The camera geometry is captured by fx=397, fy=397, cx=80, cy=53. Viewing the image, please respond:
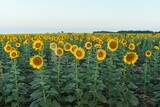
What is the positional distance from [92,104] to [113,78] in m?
1.08

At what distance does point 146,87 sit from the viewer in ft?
31.5

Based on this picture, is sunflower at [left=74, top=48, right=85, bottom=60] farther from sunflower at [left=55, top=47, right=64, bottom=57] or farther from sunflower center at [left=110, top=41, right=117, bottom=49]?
sunflower center at [left=110, top=41, right=117, bottom=49]

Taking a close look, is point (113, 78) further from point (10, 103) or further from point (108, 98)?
point (10, 103)

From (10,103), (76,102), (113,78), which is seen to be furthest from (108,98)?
(10,103)

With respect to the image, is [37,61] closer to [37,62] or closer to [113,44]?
[37,62]

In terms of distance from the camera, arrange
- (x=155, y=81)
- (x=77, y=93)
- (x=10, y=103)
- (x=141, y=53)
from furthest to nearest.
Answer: (x=141, y=53) → (x=155, y=81) → (x=10, y=103) → (x=77, y=93)

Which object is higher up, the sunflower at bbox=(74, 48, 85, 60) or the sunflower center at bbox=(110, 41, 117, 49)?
the sunflower center at bbox=(110, 41, 117, 49)

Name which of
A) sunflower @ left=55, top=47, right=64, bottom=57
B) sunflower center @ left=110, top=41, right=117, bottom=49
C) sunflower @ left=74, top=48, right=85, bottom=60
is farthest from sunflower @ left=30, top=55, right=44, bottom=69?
sunflower center @ left=110, top=41, right=117, bottom=49

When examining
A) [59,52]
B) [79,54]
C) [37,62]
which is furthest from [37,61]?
[59,52]

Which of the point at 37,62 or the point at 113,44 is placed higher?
the point at 113,44

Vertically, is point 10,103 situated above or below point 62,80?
below

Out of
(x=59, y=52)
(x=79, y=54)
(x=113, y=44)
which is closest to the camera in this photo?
(x=79, y=54)

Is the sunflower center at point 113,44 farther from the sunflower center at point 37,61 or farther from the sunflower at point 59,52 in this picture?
the sunflower center at point 37,61

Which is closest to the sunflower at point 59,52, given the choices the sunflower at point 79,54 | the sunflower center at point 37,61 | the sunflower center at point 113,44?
the sunflower at point 79,54
